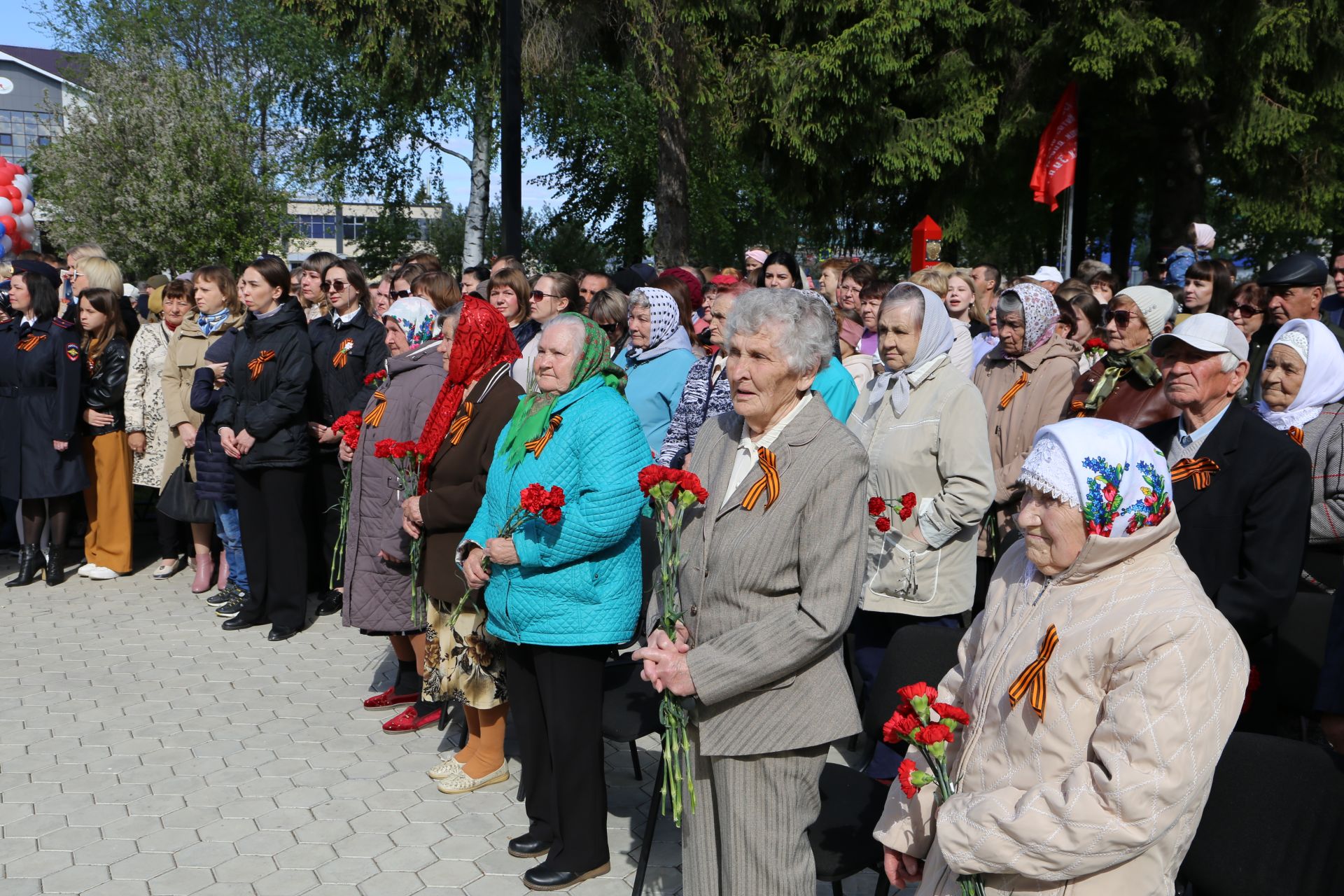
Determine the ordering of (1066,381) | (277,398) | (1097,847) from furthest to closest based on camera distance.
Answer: (277,398)
(1066,381)
(1097,847)

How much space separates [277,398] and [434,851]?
359 cm

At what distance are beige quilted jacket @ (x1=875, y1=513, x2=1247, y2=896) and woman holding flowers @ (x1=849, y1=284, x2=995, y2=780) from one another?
1.88 meters

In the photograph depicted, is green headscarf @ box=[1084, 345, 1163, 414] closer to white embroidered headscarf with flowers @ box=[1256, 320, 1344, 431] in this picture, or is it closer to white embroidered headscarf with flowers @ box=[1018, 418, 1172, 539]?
white embroidered headscarf with flowers @ box=[1256, 320, 1344, 431]

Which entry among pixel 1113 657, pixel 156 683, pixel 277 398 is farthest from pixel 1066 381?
pixel 156 683

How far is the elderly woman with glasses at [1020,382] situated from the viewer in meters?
5.72

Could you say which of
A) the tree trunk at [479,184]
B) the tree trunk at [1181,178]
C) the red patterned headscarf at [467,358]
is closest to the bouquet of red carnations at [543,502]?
the red patterned headscarf at [467,358]

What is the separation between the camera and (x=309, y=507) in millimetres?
7961

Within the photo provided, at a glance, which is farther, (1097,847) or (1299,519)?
(1299,519)

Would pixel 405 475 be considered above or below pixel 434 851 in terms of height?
above

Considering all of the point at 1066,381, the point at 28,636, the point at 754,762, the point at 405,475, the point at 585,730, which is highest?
the point at 1066,381

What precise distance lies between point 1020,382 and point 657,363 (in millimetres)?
→ 1937

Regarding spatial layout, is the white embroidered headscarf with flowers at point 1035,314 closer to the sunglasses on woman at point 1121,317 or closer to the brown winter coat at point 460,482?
the sunglasses on woman at point 1121,317

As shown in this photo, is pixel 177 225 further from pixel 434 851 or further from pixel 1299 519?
pixel 1299 519

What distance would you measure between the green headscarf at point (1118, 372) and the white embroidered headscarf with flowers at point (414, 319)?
10.9 ft
